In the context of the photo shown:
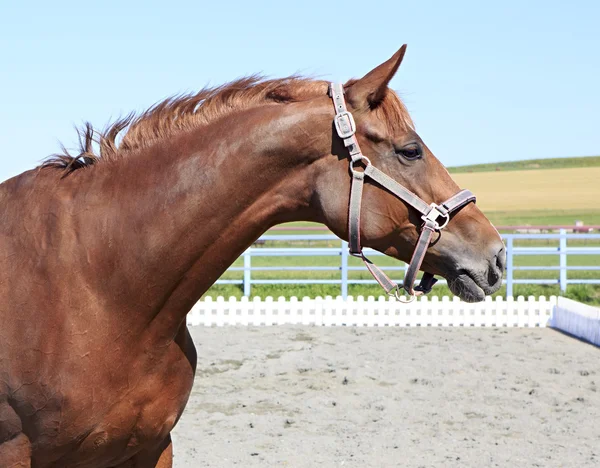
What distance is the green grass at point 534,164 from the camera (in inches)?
2263

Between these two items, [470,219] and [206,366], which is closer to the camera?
[470,219]

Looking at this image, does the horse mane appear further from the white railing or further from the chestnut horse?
the white railing

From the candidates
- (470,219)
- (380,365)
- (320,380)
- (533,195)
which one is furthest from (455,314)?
(533,195)

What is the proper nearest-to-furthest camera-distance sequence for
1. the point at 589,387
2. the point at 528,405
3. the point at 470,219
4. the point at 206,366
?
1. the point at 470,219
2. the point at 528,405
3. the point at 589,387
4. the point at 206,366

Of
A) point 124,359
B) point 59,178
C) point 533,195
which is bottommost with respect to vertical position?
point 533,195

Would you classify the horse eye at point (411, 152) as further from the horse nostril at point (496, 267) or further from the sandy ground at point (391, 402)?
the sandy ground at point (391, 402)

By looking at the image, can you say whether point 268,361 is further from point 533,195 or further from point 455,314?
point 533,195

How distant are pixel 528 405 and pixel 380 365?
200 cm

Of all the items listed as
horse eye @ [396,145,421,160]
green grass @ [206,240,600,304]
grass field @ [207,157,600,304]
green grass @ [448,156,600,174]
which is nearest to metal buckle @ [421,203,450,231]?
horse eye @ [396,145,421,160]

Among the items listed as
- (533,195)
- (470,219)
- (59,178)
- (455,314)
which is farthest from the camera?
(533,195)

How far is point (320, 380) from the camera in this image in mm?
7871

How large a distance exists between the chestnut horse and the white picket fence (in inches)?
345

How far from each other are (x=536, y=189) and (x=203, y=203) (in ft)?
156

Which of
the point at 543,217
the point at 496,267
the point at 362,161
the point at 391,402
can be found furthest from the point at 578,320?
the point at 543,217
